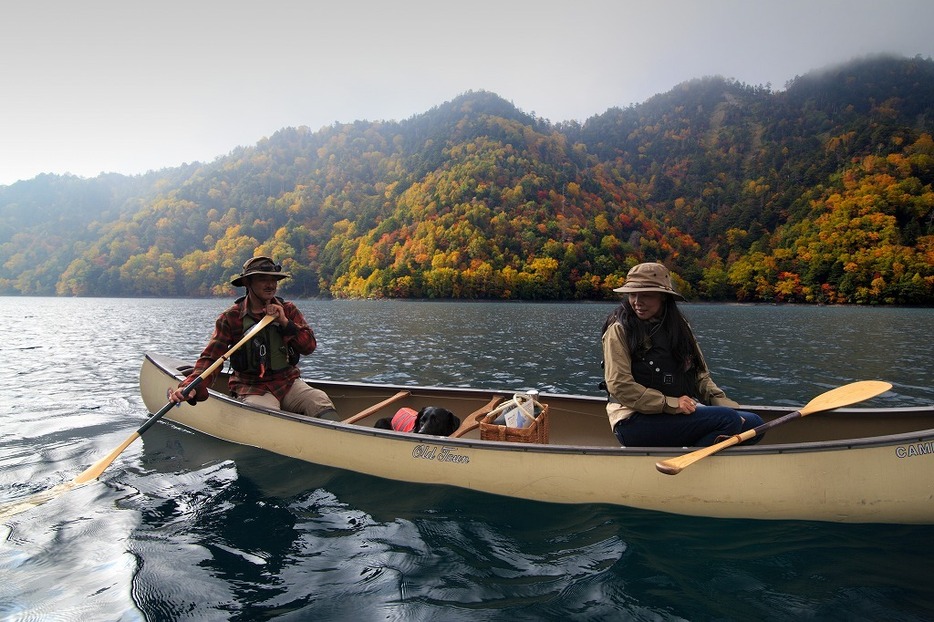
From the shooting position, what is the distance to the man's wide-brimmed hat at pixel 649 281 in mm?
4602

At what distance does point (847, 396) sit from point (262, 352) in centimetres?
692

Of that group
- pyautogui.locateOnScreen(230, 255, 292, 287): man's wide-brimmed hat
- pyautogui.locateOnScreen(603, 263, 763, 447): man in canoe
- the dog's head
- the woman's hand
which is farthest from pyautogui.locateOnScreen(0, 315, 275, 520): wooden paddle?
the woman's hand

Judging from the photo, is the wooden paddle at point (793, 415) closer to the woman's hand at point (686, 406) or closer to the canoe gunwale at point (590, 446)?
the canoe gunwale at point (590, 446)

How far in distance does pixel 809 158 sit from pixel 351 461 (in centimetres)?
14254

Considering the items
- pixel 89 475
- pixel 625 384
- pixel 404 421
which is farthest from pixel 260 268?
pixel 625 384

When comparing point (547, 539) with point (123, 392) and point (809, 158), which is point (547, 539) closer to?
point (123, 392)

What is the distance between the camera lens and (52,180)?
170000 millimetres

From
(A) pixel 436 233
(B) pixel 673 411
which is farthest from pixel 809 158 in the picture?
(B) pixel 673 411

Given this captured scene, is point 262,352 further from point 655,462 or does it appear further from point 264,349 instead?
point 655,462

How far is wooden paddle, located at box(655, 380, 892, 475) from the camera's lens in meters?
4.40

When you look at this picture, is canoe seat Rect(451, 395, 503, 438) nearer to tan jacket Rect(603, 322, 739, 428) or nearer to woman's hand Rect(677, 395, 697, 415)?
tan jacket Rect(603, 322, 739, 428)

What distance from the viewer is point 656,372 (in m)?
4.90

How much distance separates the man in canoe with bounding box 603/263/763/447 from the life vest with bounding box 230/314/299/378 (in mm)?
4588

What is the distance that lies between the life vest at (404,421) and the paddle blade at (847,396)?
4.38 m
